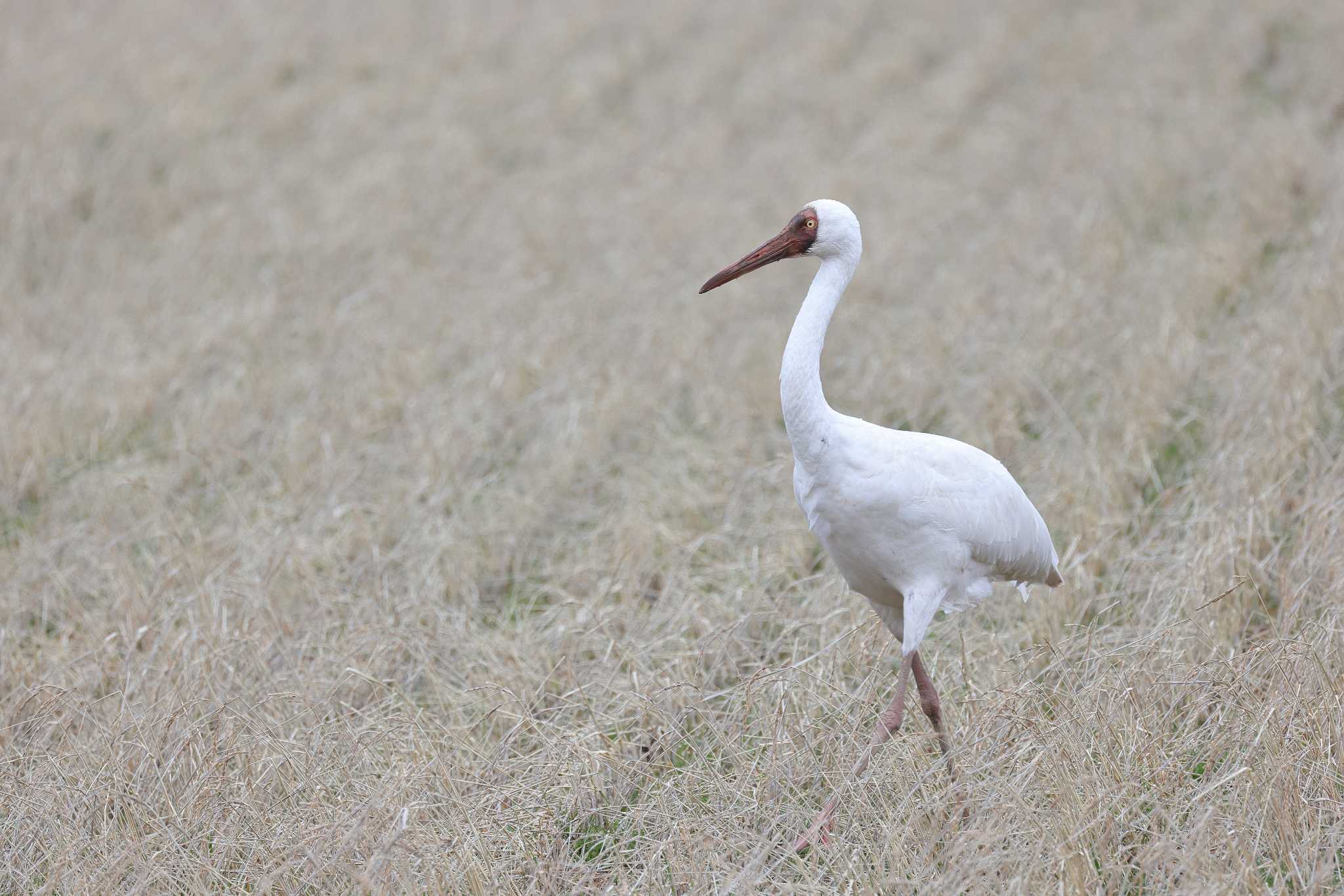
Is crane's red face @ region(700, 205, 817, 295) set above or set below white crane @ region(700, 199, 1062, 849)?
above

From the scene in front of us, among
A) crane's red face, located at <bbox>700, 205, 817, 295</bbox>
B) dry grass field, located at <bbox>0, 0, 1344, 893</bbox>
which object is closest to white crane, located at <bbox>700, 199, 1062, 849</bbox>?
crane's red face, located at <bbox>700, 205, 817, 295</bbox>

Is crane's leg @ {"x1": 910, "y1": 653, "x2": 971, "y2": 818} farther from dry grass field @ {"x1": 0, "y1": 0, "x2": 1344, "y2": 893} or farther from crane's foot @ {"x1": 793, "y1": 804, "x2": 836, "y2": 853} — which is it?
crane's foot @ {"x1": 793, "y1": 804, "x2": 836, "y2": 853}

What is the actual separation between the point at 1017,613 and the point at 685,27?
11.7 meters

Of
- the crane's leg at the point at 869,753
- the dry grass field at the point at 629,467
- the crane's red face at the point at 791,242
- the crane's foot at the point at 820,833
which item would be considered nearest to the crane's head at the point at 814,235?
the crane's red face at the point at 791,242

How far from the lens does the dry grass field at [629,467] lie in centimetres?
333

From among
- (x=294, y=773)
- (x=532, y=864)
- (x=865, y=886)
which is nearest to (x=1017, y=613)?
(x=865, y=886)

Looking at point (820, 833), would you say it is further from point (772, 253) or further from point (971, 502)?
point (772, 253)

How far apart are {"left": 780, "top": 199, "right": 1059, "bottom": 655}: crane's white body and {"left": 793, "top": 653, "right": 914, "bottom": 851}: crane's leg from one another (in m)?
0.14

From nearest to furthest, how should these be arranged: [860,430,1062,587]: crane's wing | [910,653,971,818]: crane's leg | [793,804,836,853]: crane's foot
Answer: [793,804,836,853]: crane's foot < [860,430,1062,587]: crane's wing < [910,653,971,818]: crane's leg

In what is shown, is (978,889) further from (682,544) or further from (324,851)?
(682,544)

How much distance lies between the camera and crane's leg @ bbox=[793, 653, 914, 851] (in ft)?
10.7

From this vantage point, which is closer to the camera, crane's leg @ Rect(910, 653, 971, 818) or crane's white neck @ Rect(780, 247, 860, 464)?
crane's white neck @ Rect(780, 247, 860, 464)

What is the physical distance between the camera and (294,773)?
354 centimetres

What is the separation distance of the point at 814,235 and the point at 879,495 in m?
0.77
